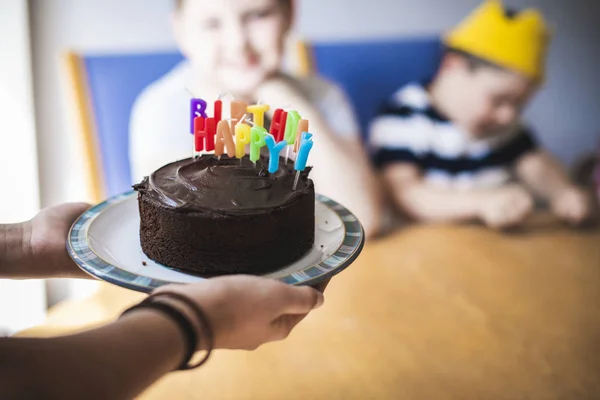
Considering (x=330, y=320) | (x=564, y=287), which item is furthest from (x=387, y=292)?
(x=564, y=287)

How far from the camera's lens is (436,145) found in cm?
207

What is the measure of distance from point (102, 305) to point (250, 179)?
91cm

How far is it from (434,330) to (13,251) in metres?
1.10

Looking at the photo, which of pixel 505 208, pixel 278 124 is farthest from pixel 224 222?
pixel 505 208

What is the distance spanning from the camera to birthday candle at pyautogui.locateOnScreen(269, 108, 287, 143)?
1077mm

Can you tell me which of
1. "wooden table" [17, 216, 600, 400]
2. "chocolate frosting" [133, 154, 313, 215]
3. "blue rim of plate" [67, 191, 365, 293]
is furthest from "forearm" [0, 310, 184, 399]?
"wooden table" [17, 216, 600, 400]

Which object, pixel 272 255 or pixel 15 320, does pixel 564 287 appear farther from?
pixel 15 320

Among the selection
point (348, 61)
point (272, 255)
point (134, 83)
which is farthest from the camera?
point (348, 61)

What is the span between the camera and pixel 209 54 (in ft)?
5.68

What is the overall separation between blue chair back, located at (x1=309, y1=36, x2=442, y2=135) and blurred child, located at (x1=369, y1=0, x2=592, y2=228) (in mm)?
44

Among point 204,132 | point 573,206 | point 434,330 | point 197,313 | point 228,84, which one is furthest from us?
point 573,206

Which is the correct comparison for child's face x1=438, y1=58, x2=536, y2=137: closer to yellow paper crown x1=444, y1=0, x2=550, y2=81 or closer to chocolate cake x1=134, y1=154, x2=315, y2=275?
yellow paper crown x1=444, y1=0, x2=550, y2=81

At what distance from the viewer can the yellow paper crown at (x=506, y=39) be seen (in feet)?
6.09

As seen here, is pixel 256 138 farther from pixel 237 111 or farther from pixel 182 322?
pixel 182 322
